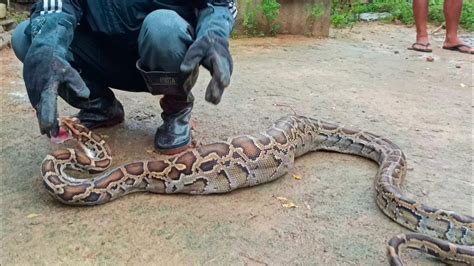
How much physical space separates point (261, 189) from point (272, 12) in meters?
5.46

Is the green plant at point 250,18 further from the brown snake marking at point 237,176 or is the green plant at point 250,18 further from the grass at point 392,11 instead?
the brown snake marking at point 237,176

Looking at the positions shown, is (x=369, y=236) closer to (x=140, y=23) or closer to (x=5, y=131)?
(x=140, y=23)

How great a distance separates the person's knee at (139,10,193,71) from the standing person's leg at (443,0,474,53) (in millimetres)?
5991

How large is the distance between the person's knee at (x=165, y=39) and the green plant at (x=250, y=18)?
5.15 metres

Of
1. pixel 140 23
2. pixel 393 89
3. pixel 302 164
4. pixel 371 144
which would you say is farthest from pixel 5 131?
pixel 393 89

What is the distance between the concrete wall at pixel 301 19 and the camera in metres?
8.60

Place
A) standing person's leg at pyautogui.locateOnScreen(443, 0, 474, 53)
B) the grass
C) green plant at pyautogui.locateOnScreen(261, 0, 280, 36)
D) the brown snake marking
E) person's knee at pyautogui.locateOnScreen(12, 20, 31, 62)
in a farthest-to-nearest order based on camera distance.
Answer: the grass
green plant at pyautogui.locateOnScreen(261, 0, 280, 36)
standing person's leg at pyautogui.locateOnScreen(443, 0, 474, 53)
person's knee at pyautogui.locateOnScreen(12, 20, 31, 62)
the brown snake marking

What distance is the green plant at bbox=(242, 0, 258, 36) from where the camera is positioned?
8352 millimetres

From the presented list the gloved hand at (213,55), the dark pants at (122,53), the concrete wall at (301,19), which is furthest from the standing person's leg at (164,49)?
the concrete wall at (301,19)

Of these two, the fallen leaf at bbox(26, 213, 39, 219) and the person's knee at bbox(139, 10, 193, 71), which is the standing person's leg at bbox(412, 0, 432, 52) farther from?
the fallen leaf at bbox(26, 213, 39, 219)

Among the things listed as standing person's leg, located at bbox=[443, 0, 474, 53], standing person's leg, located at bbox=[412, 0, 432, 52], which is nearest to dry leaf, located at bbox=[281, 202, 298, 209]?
standing person's leg, located at bbox=[412, 0, 432, 52]

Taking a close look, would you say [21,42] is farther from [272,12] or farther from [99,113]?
[272,12]

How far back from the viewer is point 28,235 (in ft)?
8.98

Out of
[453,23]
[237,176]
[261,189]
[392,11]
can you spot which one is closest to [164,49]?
[237,176]
